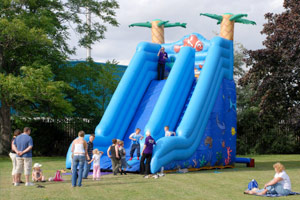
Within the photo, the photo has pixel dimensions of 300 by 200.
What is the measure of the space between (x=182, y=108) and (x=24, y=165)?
7.33m

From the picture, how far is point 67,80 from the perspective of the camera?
76.8 ft

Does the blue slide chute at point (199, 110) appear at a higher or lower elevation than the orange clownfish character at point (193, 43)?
lower

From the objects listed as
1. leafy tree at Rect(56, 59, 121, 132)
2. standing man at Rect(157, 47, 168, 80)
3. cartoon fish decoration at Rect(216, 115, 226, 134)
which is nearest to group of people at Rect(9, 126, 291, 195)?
cartoon fish decoration at Rect(216, 115, 226, 134)

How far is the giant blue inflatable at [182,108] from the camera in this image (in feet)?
49.0

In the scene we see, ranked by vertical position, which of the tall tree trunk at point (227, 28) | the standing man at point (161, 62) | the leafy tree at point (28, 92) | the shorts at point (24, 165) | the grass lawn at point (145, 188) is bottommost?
the grass lawn at point (145, 188)

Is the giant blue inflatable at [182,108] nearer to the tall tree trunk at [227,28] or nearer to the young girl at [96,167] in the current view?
the tall tree trunk at [227,28]

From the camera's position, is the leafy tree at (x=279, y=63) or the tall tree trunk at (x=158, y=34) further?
the tall tree trunk at (x=158, y=34)

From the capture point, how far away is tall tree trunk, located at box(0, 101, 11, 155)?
2162 cm

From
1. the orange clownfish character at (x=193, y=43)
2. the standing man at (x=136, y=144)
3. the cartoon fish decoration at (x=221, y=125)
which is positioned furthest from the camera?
the orange clownfish character at (x=193, y=43)

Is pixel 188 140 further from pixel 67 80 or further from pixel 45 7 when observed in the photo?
pixel 45 7

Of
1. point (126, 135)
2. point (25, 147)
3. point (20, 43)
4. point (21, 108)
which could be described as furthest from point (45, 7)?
point (25, 147)

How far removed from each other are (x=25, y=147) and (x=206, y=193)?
167 inches

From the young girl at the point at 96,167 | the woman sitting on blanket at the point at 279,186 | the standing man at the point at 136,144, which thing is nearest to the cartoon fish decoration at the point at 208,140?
the standing man at the point at 136,144

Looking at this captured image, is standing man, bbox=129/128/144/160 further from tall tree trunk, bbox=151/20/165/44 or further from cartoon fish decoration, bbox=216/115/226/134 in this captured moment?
tall tree trunk, bbox=151/20/165/44
